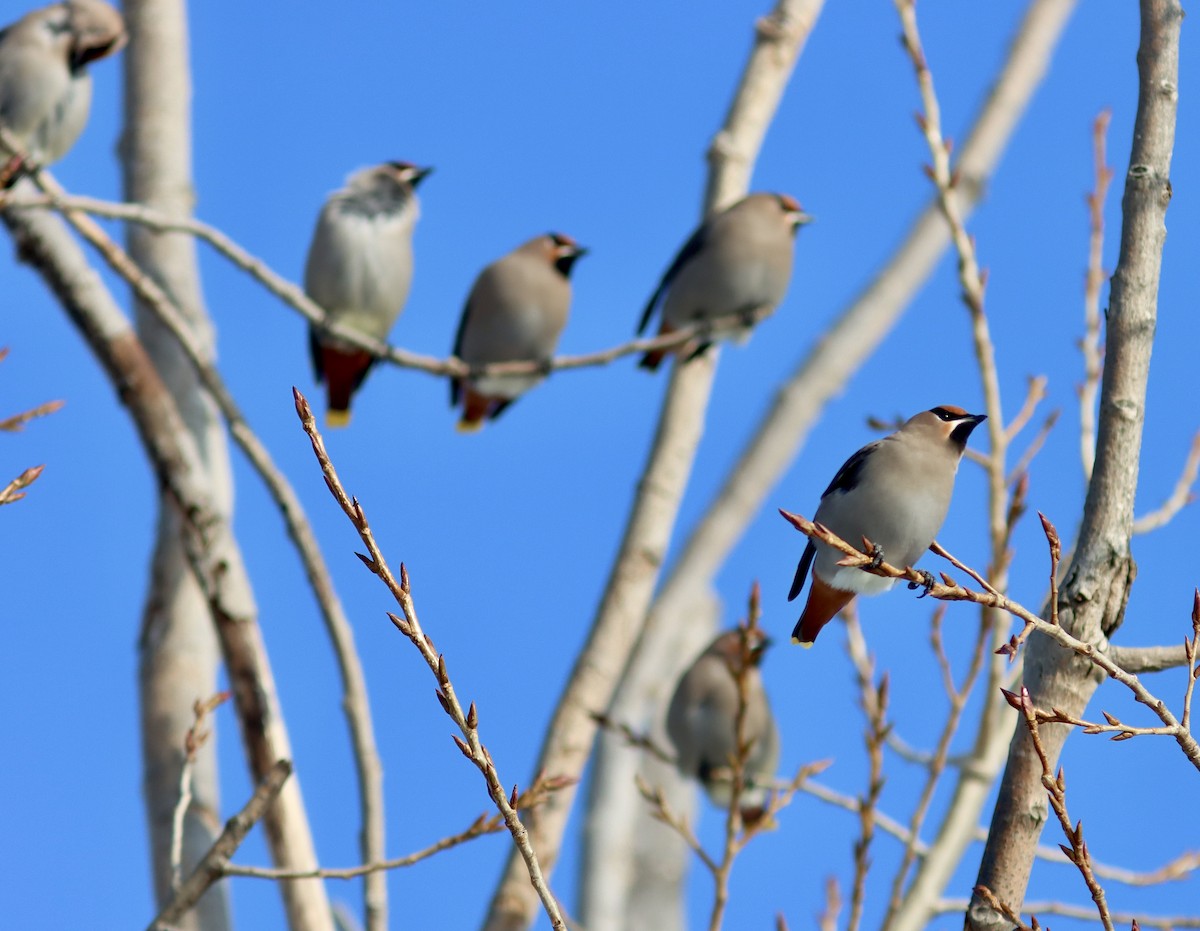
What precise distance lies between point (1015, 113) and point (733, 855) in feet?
23.7

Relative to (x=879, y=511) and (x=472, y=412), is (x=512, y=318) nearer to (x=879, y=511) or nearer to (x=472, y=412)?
(x=472, y=412)

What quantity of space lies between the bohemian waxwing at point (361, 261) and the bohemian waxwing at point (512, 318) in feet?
1.30

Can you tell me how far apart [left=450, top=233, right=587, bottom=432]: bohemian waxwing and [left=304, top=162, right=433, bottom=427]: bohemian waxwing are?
1.30ft

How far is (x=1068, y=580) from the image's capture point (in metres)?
2.59

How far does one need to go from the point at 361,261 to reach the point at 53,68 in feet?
5.57

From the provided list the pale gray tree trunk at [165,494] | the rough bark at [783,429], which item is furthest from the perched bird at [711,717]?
the pale gray tree trunk at [165,494]

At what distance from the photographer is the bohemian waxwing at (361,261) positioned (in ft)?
26.4

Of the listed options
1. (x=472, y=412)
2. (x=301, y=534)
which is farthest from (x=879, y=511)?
(x=472, y=412)

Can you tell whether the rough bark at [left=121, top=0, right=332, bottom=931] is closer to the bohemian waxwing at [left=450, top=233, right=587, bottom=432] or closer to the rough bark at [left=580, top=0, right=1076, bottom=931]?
the bohemian waxwing at [left=450, top=233, right=587, bottom=432]

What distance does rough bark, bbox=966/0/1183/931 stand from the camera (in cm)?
255

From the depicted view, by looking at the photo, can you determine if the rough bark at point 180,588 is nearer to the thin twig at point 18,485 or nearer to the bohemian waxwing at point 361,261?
the bohemian waxwing at point 361,261

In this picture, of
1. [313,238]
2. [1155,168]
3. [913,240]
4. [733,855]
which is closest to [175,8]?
[313,238]

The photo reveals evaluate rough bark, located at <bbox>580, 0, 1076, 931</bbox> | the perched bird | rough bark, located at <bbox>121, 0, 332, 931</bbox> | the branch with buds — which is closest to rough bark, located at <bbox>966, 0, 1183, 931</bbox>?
the branch with buds

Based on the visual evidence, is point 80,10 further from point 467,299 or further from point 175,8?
point 467,299
